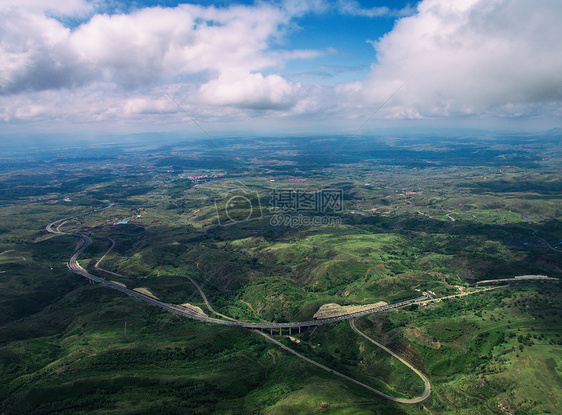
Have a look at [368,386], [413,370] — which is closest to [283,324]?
[368,386]

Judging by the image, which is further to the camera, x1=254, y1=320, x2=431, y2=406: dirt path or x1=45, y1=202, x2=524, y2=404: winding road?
x1=45, y1=202, x2=524, y2=404: winding road

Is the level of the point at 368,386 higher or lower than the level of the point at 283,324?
lower

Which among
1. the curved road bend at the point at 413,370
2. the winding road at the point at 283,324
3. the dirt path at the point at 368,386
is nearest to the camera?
the curved road bend at the point at 413,370

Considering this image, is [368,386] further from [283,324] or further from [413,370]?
[283,324]

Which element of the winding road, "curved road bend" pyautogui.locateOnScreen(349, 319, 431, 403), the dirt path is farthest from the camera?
the winding road

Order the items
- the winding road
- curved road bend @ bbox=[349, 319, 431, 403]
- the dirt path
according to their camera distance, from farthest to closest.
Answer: the winding road → the dirt path → curved road bend @ bbox=[349, 319, 431, 403]

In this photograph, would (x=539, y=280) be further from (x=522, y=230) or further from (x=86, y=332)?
(x=86, y=332)

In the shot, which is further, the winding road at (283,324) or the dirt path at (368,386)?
the winding road at (283,324)

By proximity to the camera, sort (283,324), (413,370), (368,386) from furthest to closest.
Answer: (283,324)
(413,370)
(368,386)

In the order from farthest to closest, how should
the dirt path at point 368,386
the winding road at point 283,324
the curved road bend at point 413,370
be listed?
the winding road at point 283,324
the dirt path at point 368,386
the curved road bend at point 413,370

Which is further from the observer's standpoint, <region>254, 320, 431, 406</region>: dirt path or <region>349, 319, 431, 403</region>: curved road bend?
<region>254, 320, 431, 406</region>: dirt path

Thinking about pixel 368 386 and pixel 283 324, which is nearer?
pixel 368 386

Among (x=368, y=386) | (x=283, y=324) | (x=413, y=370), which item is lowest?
(x=368, y=386)
